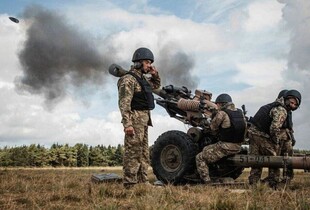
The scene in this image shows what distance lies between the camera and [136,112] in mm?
8102

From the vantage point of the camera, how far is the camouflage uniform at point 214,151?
9.52m

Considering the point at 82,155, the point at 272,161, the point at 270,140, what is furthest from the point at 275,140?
the point at 82,155

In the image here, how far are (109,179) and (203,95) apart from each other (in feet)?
11.1

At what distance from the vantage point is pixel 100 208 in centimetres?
427

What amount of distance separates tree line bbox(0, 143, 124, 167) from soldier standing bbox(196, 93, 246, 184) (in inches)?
2297

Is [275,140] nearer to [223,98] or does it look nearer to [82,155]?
[223,98]

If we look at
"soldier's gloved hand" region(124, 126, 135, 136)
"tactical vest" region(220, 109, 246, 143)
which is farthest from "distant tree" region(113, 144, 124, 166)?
"soldier's gloved hand" region(124, 126, 135, 136)

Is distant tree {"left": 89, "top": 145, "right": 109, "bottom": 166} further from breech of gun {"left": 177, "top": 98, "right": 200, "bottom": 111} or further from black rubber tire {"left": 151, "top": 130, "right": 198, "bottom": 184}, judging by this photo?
black rubber tire {"left": 151, "top": 130, "right": 198, "bottom": 184}

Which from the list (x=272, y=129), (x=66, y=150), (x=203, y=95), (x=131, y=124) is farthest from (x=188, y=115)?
(x=66, y=150)

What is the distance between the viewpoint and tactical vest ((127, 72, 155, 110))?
26.7 feet

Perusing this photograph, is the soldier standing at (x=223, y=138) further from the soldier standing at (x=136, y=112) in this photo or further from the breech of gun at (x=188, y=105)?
the soldier standing at (x=136, y=112)

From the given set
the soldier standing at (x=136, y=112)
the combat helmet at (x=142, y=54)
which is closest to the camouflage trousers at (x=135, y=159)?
the soldier standing at (x=136, y=112)

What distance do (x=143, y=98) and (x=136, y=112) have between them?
12.2 inches

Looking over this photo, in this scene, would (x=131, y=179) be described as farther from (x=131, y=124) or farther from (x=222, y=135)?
(x=222, y=135)
